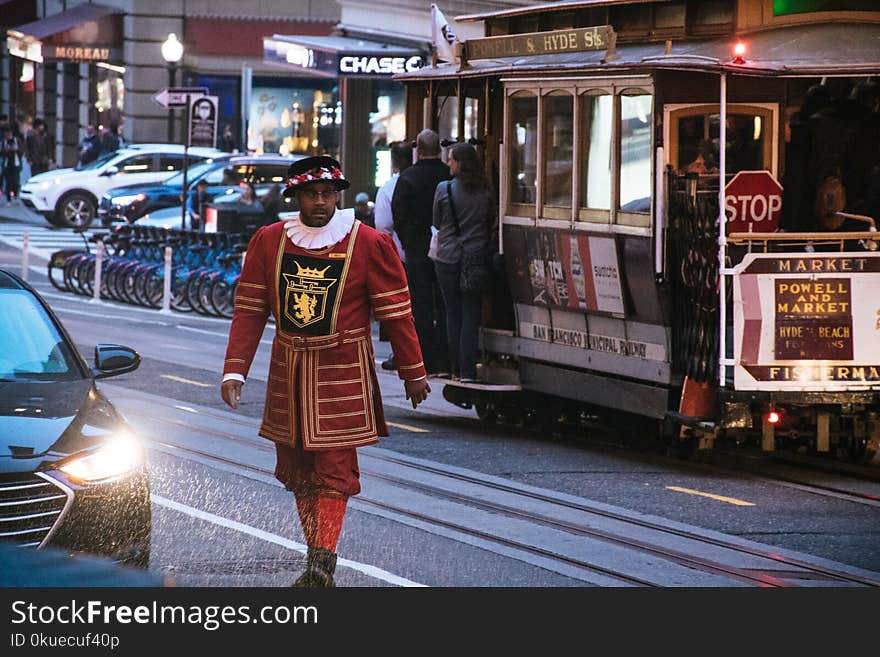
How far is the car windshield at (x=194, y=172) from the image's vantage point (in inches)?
1298

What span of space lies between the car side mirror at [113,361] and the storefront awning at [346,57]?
1639cm

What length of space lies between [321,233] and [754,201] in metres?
4.71

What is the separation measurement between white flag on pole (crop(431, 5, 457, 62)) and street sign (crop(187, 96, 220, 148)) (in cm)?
1355

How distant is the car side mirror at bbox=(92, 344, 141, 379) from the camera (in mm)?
8008

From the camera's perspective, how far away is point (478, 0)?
24906 millimetres

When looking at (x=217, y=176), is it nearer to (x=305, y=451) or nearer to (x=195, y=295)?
(x=195, y=295)

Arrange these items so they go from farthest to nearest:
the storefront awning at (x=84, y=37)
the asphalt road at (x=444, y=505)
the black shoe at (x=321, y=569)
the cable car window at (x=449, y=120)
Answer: the storefront awning at (x=84, y=37), the cable car window at (x=449, y=120), the asphalt road at (x=444, y=505), the black shoe at (x=321, y=569)

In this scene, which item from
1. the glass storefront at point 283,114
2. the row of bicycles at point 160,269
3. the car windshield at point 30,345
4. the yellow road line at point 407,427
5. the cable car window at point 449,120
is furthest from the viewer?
the glass storefront at point 283,114

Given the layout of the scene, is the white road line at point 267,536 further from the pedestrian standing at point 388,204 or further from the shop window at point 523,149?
the pedestrian standing at point 388,204

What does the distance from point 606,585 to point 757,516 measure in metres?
2.09

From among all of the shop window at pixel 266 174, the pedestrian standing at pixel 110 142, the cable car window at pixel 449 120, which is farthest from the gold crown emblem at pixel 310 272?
the pedestrian standing at pixel 110 142

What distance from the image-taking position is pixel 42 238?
116 feet

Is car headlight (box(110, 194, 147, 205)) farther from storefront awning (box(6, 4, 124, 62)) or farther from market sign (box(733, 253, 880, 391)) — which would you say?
market sign (box(733, 253, 880, 391))

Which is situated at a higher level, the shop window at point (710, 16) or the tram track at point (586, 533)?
the shop window at point (710, 16)
